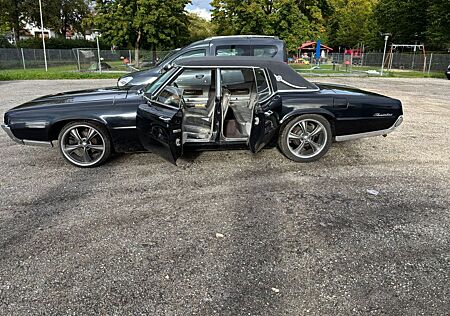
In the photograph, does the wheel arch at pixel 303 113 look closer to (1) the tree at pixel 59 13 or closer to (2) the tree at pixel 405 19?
(2) the tree at pixel 405 19

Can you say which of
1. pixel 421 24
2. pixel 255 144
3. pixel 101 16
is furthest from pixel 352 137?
pixel 421 24

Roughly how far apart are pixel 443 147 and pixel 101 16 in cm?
2929

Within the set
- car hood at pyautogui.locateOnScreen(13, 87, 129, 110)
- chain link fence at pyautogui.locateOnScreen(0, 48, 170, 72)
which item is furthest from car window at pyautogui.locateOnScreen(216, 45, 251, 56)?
chain link fence at pyautogui.locateOnScreen(0, 48, 170, 72)

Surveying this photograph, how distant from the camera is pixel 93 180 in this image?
4.33 m

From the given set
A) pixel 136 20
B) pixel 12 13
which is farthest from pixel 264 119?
pixel 12 13

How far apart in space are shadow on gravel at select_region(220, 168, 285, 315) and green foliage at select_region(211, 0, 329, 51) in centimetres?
2731

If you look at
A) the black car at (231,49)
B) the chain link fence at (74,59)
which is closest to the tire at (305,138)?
the black car at (231,49)

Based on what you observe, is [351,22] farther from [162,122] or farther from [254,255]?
[254,255]

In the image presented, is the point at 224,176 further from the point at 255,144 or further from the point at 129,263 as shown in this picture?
the point at 129,263

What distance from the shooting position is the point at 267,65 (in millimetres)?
4773

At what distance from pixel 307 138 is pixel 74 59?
29.1 m

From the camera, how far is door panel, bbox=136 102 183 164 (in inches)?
159

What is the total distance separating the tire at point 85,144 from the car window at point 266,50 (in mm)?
5512

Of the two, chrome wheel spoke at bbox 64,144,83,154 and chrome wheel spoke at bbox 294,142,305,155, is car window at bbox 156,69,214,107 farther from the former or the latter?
chrome wheel spoke at bbox 294,142,305,155
